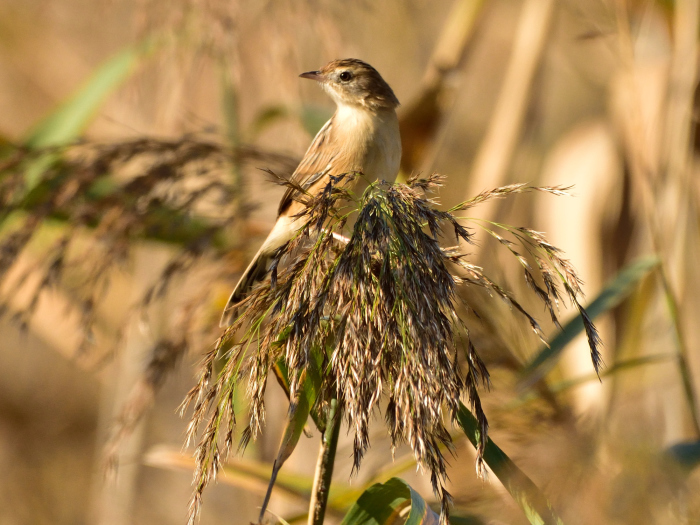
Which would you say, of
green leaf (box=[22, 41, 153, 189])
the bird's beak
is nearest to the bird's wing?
the bird's beak

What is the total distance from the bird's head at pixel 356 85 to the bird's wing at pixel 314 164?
151mm

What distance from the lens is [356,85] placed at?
200cm

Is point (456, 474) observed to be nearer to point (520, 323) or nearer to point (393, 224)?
point (520, 323)

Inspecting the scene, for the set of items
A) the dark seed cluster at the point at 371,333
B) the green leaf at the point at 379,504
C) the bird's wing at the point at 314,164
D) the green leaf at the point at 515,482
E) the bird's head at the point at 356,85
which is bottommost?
the green leaf at the point at 379,504

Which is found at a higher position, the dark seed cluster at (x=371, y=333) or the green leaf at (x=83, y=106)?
the green leaf at (x=83, y=106)

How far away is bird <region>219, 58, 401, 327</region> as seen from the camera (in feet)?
5.44

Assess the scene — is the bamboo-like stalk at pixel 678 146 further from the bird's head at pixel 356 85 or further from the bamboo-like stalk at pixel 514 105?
the bird's head at pixel 356 85

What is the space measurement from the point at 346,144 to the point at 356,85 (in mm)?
303

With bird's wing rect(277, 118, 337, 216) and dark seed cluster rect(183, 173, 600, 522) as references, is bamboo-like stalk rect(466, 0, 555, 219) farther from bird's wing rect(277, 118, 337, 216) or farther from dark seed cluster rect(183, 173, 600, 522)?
dark seed cluster rect(183, 173, 600, 522)

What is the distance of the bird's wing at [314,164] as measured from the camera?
1.77 metres

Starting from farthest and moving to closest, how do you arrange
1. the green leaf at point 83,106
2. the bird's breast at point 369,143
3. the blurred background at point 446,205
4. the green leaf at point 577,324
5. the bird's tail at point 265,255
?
the green leaf at point 83,106, the bird's breast at point 369,143, the bird's tail at point 265,255, the blurred background at point 446,205, the green leaf at point 577,324

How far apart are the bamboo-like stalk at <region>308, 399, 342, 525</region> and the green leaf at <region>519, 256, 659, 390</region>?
1.46ft

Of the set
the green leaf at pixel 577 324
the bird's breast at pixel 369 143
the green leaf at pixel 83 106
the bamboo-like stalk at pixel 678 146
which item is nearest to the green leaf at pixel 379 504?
the green leaf at pixel 577 324

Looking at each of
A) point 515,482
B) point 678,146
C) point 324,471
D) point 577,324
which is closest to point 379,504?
point 324,471
